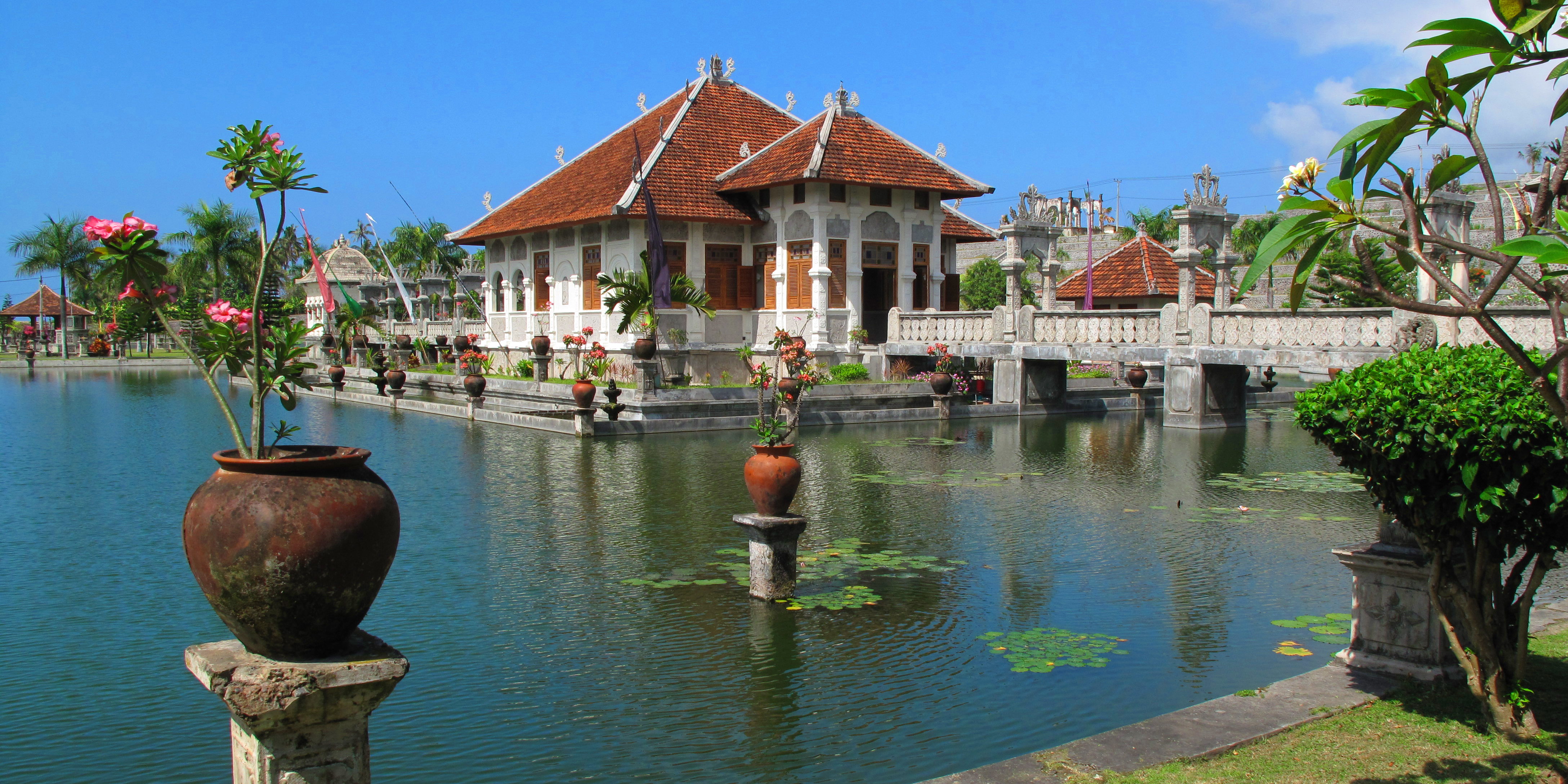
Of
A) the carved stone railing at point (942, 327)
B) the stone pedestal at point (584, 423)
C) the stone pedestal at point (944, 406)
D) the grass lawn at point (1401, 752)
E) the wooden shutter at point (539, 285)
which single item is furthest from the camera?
the wooden shutter at point (539, 285)

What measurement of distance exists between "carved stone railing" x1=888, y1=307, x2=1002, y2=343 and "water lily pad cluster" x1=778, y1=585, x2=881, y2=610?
17.4 meters

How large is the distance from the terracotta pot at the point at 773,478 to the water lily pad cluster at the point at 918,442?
1082 centimetres

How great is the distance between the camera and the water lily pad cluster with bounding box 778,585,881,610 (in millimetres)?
8281

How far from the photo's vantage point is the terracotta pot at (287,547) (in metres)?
3.74

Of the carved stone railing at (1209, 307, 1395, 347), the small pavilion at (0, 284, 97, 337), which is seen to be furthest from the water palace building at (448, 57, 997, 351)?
the small pavilion at (0, 284, 97, 337)

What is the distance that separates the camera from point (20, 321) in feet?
249

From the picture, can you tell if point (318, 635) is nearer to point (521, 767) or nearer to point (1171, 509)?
point (521, 767)

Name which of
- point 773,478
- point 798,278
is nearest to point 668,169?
point 798,278

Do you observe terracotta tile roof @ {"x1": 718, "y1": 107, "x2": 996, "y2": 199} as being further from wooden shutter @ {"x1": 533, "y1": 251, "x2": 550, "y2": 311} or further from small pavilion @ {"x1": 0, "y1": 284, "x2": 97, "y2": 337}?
small pavilion @ {"x1": 0, "y1": 284, "x2": 97, "y2": 337}

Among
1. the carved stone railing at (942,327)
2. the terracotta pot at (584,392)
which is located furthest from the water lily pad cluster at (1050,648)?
the carved stone railing at (942,327)

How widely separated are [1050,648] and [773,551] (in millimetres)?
2127

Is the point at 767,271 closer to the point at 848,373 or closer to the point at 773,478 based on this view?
the point at 848,373

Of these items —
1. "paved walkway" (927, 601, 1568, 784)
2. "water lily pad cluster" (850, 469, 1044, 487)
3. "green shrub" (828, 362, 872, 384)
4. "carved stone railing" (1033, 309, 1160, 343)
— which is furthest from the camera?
"green shrub" (828, 362, 872, 384)

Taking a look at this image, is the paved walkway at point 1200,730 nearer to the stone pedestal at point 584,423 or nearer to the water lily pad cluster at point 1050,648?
the water lily pad cluster at point 1050,648
